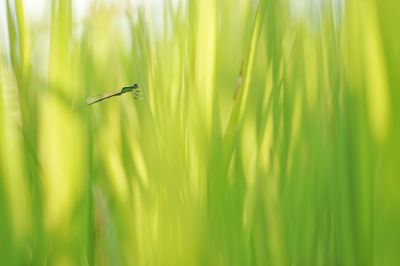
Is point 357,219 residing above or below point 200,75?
below

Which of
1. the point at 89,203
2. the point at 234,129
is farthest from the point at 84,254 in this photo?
the point at 234,129

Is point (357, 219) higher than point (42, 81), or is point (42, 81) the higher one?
point (42, 81)

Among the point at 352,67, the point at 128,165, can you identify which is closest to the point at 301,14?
the point at 352,67

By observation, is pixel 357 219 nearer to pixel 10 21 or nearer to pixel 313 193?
pixel 313 193

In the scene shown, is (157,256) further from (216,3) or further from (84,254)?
(216,3)

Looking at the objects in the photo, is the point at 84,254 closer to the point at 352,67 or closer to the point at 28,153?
the point at 28,153
